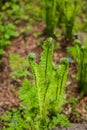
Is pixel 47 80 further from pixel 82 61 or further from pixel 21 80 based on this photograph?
pixel 21 80

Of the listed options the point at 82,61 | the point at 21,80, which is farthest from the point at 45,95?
the point at 21,80

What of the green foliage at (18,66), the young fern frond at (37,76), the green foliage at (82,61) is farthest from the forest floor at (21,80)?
the young fern frond at (37,76)

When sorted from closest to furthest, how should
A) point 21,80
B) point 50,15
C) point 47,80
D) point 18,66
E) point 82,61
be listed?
point 47,80 → point 82,61 → point 21,80 → point 18,66 → point 50,15

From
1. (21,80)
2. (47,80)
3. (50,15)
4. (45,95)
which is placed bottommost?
(21,80)

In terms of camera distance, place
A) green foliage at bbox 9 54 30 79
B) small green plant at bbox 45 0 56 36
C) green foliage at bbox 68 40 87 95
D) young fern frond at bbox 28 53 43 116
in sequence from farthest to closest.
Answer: small green plant at bbox 45 0 56 36 → green foliage at bbox 9 54 30 79 → green foliage at bbox 68 40 87 95 → young fern frond at bbox 28 53 43 116

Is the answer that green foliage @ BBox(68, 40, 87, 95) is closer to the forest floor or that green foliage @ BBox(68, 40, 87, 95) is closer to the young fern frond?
the forest floor

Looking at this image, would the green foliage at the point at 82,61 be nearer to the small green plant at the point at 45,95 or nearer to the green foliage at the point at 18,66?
the small green plant at the point at 45,95

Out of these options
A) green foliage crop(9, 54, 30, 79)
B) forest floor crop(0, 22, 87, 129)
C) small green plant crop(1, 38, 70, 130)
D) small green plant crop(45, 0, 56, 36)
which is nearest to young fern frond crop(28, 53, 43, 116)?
small green plant crop(1, 38, 70, 130)
